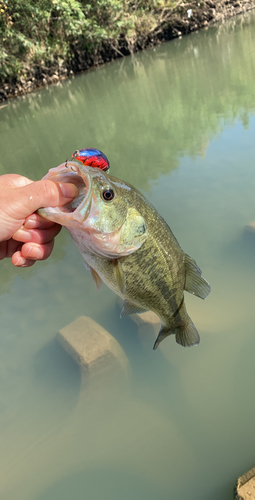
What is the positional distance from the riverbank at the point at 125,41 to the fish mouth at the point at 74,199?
2055 cm

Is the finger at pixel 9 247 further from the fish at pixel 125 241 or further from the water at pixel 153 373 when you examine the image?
the water at pixel 153 373

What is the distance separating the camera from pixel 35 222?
6.49ft

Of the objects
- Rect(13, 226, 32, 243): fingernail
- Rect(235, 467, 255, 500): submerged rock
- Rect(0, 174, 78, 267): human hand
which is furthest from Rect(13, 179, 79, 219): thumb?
Rect(235, 467, 255, 500): submerged rock

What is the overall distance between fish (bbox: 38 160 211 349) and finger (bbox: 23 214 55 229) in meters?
0.17

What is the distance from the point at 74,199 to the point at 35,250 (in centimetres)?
50

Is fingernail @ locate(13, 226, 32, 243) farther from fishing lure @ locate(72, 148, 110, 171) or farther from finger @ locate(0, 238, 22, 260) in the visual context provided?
fishing lure @ locate(72, 148, 110, 171)

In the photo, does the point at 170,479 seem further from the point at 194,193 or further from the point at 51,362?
the point at 194,193

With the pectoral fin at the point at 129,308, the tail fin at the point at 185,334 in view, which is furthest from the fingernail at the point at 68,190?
the tail fin at the point at 185,334

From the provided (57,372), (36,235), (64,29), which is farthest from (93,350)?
(64,29)

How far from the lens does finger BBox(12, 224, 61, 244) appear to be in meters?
2.03

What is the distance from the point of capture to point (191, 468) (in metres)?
2.72

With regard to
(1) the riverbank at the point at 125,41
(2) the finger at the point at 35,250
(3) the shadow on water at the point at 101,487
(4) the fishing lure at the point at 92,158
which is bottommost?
(3) the shadow on water at the point at 101,487

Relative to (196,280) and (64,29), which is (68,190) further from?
(64,29)

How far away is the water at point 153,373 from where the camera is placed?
2.79 meters
